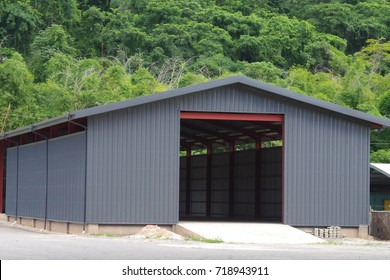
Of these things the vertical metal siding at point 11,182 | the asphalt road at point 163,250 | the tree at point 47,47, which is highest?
the tree at point 47,47

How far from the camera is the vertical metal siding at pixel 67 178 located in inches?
1324

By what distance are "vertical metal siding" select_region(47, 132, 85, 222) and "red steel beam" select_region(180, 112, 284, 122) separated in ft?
11.9

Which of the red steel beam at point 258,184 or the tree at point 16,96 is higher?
the tree at point 16,96

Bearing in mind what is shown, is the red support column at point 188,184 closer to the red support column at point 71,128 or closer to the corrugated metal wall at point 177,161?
the red support column at point 71,128

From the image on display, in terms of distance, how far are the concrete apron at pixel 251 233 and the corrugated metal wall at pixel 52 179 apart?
12.4 ft

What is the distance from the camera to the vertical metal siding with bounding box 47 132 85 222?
33.6 m

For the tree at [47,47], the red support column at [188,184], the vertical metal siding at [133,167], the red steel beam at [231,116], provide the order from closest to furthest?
1. the vertical metal siding at [133,167]
2. the red steel beam at [231,116]
3. the red support column at [188,184]
4. the tree at [47,47]

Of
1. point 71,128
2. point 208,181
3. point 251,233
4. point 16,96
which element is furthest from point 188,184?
point 251,233

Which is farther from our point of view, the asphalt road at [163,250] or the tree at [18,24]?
the tree at [18,24]

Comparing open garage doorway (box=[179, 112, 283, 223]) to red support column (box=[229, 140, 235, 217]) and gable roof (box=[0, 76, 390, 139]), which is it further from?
gable roof (box=[0, 76, 390, 139])

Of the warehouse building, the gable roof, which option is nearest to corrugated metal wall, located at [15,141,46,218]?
the warehouse building

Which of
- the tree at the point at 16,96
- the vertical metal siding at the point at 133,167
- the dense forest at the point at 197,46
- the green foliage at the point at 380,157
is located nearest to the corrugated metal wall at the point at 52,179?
the vertical metal siding at the point at 133,167

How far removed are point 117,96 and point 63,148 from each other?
74.6 feet

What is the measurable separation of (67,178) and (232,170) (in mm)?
10292
